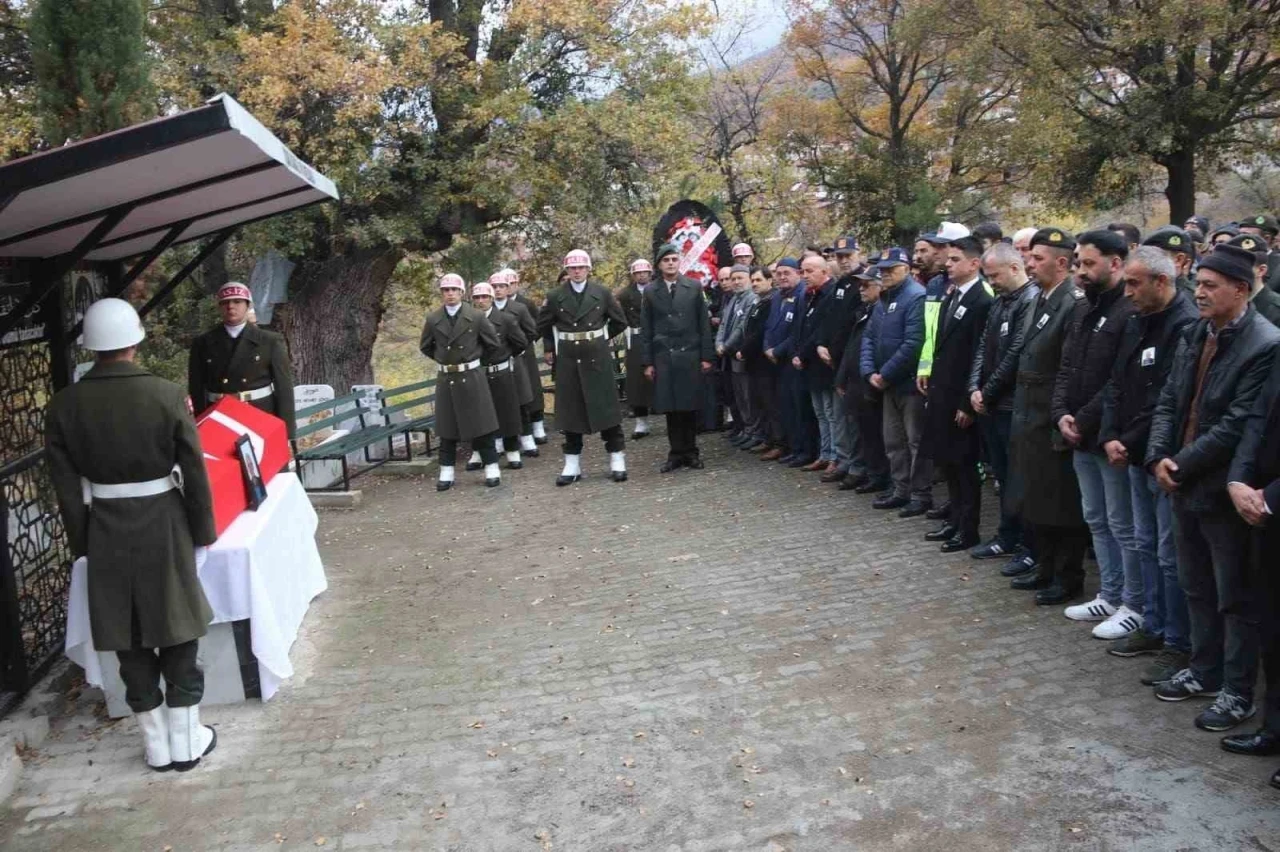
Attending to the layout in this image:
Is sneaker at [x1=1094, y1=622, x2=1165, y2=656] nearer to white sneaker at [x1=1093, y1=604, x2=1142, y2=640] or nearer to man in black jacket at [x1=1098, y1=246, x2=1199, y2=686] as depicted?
man in black jacket at [x1=1098, y1=246, x2=1199, y2=686]

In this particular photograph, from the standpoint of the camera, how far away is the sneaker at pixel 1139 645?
488 cm

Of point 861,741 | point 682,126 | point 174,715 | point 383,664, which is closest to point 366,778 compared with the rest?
point 174,715

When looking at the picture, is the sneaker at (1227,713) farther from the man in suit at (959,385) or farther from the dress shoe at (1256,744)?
the man in suit at (959,385)

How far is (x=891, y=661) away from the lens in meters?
4.98

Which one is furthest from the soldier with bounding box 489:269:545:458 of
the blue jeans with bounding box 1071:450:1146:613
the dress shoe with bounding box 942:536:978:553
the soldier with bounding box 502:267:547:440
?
the blue jeans with bounding box 1071:450:1146:613

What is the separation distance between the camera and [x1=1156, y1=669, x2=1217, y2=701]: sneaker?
4359 mm

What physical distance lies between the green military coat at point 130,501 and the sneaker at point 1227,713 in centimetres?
413

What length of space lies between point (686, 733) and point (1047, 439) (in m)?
2.68

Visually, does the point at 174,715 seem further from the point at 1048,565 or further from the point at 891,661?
the point at 1048,565

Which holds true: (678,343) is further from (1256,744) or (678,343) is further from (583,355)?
(1256,744)

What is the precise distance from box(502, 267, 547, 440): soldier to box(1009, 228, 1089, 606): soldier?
5.78 meters

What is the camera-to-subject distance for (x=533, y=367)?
11.9m

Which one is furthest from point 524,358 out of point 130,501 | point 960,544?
point 130,501

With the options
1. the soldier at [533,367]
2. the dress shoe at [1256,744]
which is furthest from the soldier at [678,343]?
the dress shoe at [1256,744]
